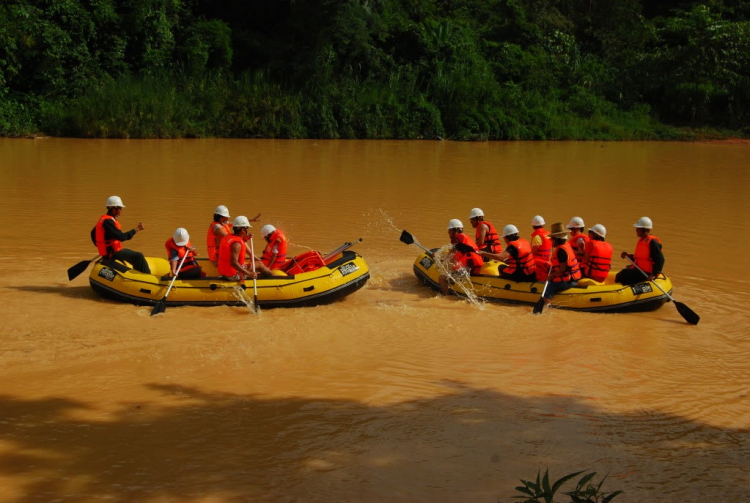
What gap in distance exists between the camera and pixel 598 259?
10.1 m

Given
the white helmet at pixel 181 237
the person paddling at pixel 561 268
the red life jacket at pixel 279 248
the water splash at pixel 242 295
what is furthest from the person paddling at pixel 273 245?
the person paddling at pixel 561 268

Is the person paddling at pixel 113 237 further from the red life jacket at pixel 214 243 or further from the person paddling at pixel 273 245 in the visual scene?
the person paddling at pixel 273 245

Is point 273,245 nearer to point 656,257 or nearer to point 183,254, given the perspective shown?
point 183,254

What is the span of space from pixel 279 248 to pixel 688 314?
465cm

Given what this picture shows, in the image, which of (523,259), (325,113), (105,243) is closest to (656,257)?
(523,259)

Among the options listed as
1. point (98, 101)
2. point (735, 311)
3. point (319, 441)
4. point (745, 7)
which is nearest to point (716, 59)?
point (745, 7)

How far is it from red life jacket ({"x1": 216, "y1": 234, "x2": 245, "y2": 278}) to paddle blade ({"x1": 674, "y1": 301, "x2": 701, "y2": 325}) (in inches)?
191

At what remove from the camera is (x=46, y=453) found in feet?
19.2

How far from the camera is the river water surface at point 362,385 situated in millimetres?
5652

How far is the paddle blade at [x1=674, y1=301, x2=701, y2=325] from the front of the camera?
30.6 ft

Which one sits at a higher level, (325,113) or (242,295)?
(325,113)

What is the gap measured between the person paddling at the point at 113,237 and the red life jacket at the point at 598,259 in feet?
17.1

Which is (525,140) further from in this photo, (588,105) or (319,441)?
(319,441)

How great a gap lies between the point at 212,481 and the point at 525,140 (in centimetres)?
2765
